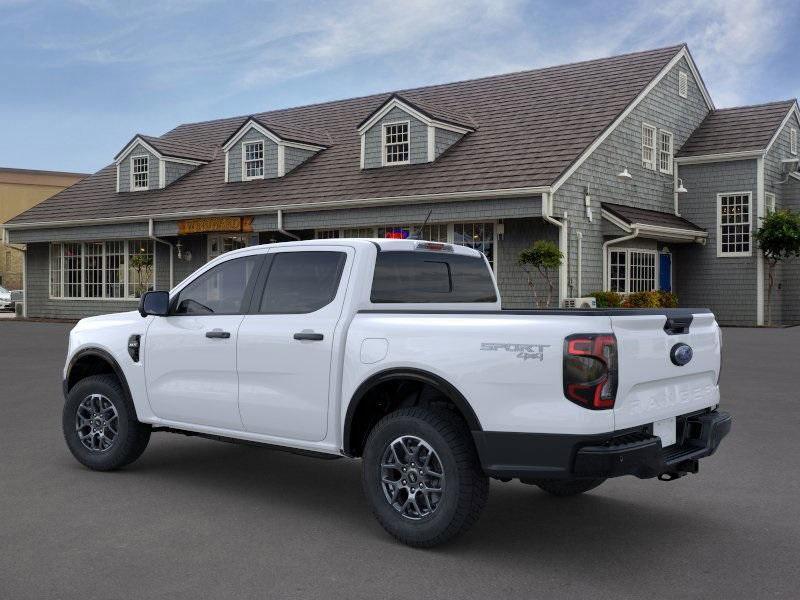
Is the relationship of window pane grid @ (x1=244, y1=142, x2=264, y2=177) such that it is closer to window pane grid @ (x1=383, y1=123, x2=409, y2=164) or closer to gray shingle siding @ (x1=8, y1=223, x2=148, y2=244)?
gray shingle siding @ (x1=8, y1=223, x2=148, y2=244)

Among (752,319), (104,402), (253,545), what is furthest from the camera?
(752,319)

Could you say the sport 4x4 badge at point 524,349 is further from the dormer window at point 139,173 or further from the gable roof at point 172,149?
the dormer window at point 139,173

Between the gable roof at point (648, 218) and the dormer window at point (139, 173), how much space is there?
16299 mm

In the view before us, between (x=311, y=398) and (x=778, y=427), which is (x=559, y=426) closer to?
(x=311, y=398)

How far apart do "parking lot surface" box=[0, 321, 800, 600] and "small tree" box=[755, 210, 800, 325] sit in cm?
1763

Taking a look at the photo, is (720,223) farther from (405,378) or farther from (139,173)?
(405,378)

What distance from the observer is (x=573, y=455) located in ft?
15.3

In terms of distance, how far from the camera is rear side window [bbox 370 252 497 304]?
19.7 ft

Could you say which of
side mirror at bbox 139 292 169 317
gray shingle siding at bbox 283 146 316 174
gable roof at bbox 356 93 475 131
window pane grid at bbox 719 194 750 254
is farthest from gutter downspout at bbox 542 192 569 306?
side mirror at bbox 139 292 169 317

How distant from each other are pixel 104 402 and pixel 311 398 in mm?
2300

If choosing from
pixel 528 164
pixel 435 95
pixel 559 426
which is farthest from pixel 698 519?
pixel 435 95

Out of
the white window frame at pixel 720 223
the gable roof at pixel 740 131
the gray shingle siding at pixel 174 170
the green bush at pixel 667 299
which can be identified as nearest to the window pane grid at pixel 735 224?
the white window frame at pixel 720 223

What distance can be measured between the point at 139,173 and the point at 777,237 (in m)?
20.6

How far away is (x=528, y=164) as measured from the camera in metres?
22.0
